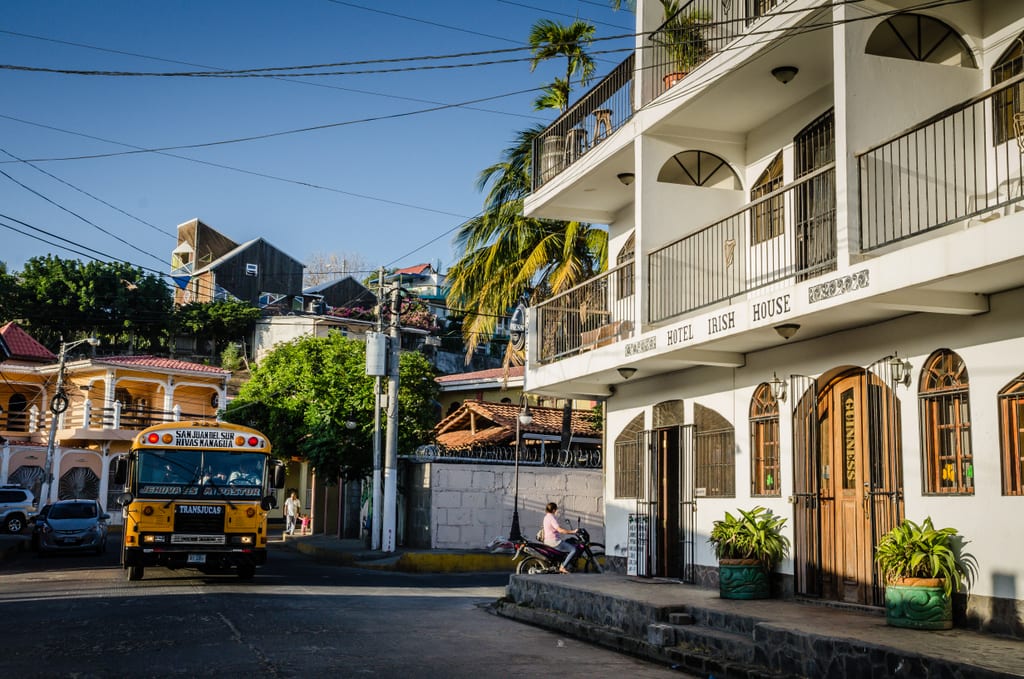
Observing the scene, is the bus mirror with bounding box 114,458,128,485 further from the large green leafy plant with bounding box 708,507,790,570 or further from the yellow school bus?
the large green leafy plant with bounding box 708,507,790,570

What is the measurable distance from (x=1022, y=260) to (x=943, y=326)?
2.01 meters

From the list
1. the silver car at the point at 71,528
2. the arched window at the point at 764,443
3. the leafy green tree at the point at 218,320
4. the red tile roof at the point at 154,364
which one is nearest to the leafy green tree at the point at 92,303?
the leafy green tree at the point at 218,320

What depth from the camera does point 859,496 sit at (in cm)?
1170

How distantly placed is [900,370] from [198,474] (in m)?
12.9

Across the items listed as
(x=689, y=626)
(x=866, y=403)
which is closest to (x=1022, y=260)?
(x=866, y=403)

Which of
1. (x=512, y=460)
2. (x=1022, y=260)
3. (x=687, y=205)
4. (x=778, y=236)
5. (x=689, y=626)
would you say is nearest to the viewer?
(x=1022, y=260)

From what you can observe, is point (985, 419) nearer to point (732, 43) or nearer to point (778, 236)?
point (778, 236)

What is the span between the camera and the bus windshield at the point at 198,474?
18500mm

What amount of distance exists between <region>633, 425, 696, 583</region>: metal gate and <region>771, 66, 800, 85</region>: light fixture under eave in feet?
17.6

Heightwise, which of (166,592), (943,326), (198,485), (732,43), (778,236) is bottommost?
(166,592)

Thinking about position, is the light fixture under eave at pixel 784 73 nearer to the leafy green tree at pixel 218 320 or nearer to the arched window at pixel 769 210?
the arched window at pixel 769 210

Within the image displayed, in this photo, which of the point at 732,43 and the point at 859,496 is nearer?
the point at 859,496

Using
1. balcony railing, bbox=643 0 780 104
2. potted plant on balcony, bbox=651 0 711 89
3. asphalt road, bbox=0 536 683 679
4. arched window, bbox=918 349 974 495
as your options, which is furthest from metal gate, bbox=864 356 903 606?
potted plant on balcony, bbox=651 0 711 89

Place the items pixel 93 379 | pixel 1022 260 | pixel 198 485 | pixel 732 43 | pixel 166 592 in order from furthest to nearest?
pixel 93 379 < pixel 198 485 < pixel 166 592 < pixel 732 43 < pixel 1022 260
